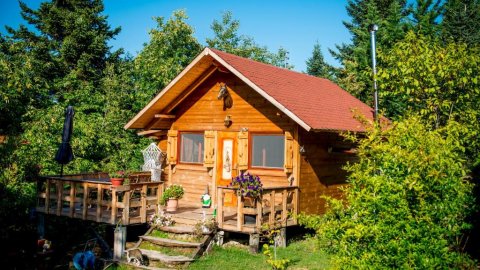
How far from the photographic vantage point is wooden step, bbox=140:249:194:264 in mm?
9719

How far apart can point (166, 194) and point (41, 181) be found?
3744mm

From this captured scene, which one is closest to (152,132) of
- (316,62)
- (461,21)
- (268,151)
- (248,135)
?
(248,135)

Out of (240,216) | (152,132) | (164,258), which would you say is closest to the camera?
(164,258)

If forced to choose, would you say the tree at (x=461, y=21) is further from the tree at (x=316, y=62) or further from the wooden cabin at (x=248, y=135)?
the wooden cabin at (x=248, y=135)

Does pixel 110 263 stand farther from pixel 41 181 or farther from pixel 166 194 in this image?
pixel 41 181

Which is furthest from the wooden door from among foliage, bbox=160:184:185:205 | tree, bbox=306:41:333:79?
tree, bbox=306:41:333:79

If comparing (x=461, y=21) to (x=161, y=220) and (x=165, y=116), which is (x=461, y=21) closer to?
(x=165, y=116)

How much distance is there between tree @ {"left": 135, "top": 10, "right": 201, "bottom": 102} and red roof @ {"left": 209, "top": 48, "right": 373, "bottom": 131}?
1174 cm

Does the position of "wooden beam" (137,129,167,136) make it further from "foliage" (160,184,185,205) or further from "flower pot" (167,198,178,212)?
"flower pot" (167,198,178,212)

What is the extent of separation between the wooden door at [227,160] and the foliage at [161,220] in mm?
2437

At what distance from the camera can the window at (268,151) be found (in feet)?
40.7

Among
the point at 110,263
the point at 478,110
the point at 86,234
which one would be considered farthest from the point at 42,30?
the point at 478,110

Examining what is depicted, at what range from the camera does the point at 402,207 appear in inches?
210

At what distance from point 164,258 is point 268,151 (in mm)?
4467
